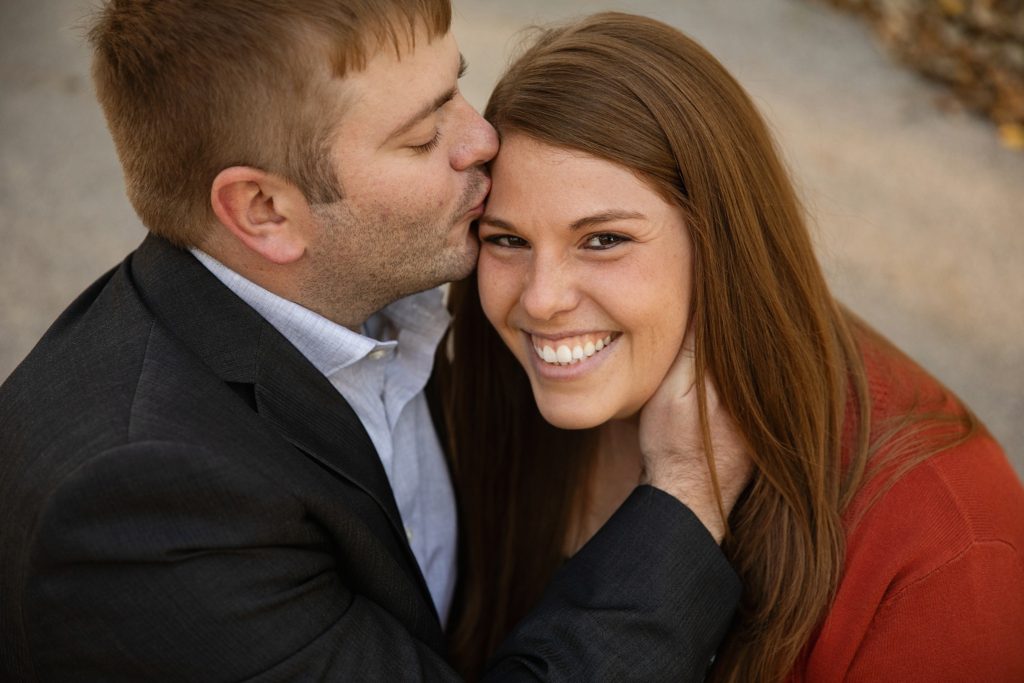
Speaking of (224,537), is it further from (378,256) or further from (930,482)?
(930,482)

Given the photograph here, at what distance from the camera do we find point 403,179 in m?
2.41

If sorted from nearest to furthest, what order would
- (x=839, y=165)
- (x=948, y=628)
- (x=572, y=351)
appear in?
(x=948, y=628)
(x=572, y=351)
(x=839, y=165)

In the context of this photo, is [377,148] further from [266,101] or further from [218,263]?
[218,263]

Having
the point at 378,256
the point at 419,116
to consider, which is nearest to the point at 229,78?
the point at 419,116

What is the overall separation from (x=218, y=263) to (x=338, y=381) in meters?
0.44

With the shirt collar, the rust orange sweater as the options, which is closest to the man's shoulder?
the shirt collar

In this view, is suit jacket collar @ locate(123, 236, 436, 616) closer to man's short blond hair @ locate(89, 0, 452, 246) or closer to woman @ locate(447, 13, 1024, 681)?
man's short blond hair @ locate(89, 0, 452, 246)

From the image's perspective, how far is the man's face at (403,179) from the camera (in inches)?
91.8

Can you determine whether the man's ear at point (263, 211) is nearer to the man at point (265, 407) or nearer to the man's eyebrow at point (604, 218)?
the man at point (265, 407)

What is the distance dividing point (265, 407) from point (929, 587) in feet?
5.04

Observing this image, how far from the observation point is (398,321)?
2930 millimetres

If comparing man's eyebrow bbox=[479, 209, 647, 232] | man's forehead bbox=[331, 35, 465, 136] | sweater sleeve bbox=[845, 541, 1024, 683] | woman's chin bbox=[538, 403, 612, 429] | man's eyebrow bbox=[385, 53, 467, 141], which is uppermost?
man's forehead bbox=[331, 35, 465, 136]

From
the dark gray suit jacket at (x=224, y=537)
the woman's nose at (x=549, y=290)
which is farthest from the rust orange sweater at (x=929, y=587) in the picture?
the woman's nose at (x=549, y=290)

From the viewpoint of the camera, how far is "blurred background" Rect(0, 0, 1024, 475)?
4645 mm
